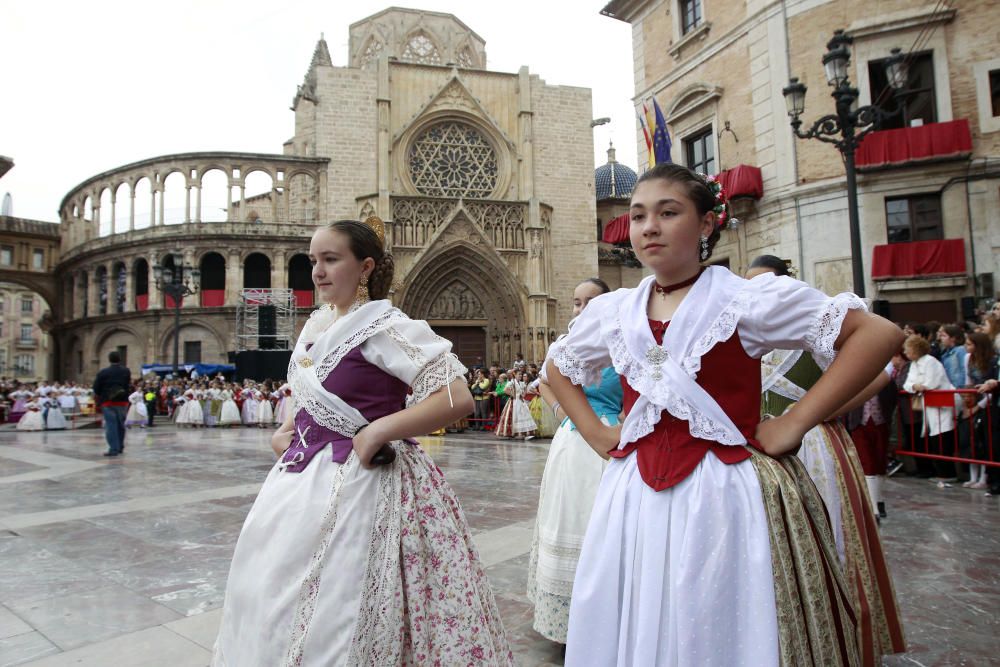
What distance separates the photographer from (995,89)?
512 inches

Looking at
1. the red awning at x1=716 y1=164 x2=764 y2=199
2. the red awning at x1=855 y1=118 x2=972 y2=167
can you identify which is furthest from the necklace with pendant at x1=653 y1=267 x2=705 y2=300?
the red awning at x1=716 y1=164 x2=764 y2=199

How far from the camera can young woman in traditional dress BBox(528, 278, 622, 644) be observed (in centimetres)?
300

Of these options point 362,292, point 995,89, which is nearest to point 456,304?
point 995,89

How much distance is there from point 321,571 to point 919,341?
8.20 metres

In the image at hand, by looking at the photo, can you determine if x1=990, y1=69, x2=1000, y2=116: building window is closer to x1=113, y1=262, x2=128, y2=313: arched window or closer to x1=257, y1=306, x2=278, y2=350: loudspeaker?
x1=257, y1=306, x2=278, y2=350: loudspeaker

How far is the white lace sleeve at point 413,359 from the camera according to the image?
218 cm

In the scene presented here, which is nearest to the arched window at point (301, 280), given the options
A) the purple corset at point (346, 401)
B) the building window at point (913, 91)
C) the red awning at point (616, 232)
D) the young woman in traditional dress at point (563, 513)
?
the red awning at point (616, 232)

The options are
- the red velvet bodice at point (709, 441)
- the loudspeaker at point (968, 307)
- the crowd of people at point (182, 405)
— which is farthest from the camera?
the crowd of people at point (182, 405)

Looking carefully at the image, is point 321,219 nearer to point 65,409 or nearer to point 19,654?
point 65,409

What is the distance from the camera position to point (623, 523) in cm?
170

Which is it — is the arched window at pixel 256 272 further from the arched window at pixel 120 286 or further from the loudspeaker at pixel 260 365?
the loudspeaker at pixel 260 365

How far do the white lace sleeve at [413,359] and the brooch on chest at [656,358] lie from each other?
668mm

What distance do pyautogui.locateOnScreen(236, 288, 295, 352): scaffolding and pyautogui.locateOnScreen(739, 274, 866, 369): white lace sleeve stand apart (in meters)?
26.6

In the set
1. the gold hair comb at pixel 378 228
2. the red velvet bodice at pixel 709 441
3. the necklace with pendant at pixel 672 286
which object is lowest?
the red velvet bodice at pixel 709 441
